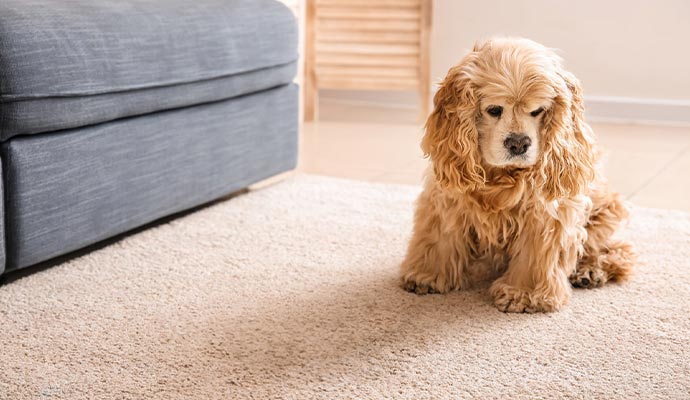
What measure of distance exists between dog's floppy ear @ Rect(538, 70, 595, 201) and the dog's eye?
Answer: 0.34 feet

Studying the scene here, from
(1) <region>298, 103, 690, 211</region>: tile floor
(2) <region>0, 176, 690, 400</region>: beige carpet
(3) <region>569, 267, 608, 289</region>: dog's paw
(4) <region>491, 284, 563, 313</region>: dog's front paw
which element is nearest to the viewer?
(2) <region>0, 176, 690, 400</region>: beige carpet

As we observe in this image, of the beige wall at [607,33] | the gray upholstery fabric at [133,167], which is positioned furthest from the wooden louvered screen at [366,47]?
the gray upholstery fabric at [133,167]

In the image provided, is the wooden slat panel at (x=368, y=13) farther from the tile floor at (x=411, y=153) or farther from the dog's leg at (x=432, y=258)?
the dog's leg at (x=432, y=258)

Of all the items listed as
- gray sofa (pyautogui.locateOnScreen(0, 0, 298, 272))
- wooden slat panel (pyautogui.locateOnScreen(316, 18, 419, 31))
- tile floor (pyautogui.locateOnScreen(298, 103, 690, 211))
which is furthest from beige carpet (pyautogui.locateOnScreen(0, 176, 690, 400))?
wooden slat panel (pyautogui.locateOnScreen(316, 18, 419, 31))

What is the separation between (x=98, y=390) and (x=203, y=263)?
70 cm

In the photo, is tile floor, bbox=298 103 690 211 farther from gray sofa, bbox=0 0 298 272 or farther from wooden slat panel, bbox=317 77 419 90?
gray sofa, bbox=0 0 298 272

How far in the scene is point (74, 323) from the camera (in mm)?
1748

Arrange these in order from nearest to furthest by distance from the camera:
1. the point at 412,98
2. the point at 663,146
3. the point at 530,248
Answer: the point at 530,248 < the point at 663,146 < the point at 412,98

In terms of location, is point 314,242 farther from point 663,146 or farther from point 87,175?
point 663,146

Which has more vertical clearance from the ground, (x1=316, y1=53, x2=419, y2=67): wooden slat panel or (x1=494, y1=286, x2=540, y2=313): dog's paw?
(x1=316, y1=53, x2=419, y2=67): wooden slat panel

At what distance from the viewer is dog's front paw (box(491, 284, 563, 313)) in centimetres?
186

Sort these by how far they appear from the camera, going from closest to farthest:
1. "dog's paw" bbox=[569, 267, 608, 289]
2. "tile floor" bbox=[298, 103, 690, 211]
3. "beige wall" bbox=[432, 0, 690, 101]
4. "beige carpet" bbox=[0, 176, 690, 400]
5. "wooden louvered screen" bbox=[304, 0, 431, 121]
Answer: "beige carpet" bbox=[0, 176, 690, 400] → "dog's paw" bbox=[569, 267, 608, 289] → "tile floor" bbox=[298, 103, 690, 211] → "beige wall" bbox=[432, 0, 690, 101] → "wooden louvered screen" bbox=[304, 0, 431, 121]

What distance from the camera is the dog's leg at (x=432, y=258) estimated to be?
1.96 metres

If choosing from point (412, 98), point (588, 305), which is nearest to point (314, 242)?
point (588, 305)
